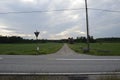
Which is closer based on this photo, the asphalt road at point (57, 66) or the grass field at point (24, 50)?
the asphalt road at point (57, 66)

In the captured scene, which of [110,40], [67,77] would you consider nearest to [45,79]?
[67,77]

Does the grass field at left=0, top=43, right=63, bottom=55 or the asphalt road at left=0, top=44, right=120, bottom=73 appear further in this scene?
the grass field at left=0, top=43, right=63, bottom=55

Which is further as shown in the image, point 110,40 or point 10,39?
point 110,40

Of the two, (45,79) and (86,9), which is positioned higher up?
(86,9)

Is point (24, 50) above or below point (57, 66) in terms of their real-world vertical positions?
above

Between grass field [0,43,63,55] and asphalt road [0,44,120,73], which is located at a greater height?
grass field [0,43,63,55]

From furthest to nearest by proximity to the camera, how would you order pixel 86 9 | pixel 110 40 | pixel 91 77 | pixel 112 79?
pixel 110 40, pixel 86 9, pixel 91 77, pixel 112 79

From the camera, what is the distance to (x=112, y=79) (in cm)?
884

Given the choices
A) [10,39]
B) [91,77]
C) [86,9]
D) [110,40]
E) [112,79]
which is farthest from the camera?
[110,40]

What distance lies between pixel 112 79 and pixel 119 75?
101cm

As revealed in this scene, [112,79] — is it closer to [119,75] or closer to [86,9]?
[119,75]

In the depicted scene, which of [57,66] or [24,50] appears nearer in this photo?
[57,66]

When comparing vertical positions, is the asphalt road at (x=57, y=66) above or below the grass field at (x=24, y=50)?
below

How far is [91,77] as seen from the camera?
968 cm
